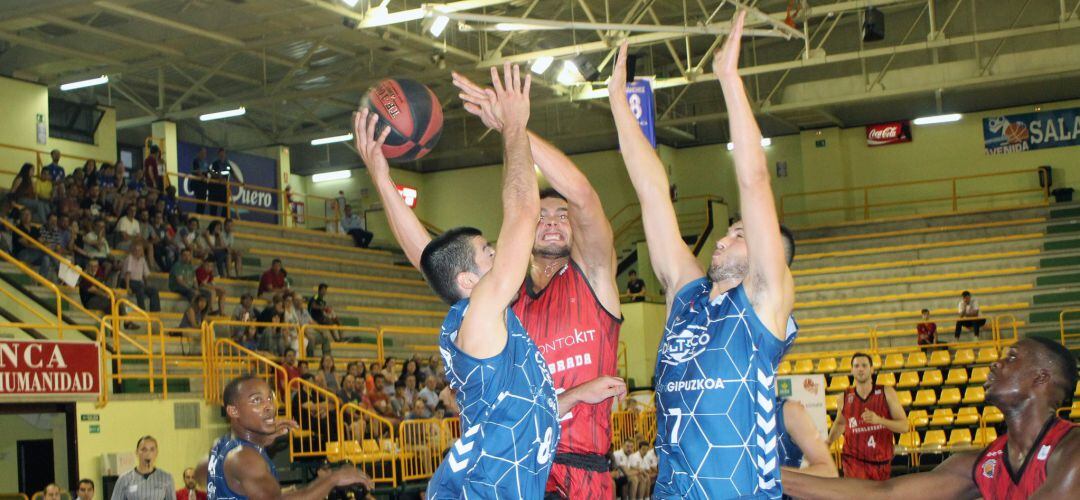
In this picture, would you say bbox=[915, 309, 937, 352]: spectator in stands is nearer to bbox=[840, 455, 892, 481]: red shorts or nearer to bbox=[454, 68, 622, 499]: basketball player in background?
bbox=[840, 455, 892, 481]: red shorts

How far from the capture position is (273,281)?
20266 millimetres

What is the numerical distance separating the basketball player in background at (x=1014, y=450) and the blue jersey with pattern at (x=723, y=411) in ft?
1.17

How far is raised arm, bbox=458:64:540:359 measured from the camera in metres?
3.99

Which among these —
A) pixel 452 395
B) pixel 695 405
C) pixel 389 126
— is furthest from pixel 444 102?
pixel 695 405

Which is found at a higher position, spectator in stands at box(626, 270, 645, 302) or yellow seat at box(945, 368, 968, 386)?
spectator in stands at box(626, 270, 645, 302)

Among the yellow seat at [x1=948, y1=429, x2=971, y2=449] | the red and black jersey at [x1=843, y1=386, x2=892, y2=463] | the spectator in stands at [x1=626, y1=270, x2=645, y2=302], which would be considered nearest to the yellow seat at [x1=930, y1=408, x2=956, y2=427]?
the yellow seat at [x1=948, y1=429, x2=971, y2=449]

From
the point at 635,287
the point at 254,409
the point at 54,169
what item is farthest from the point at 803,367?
the point at 254,409

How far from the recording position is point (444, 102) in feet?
85.4

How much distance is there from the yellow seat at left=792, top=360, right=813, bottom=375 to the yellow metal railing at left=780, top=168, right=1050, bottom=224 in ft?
20.6

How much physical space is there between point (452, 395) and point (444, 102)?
34.0ft

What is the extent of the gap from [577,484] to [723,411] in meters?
0.92

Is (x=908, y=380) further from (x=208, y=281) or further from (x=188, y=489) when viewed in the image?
(x=188, y=489)

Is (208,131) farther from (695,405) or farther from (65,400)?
(695,405)

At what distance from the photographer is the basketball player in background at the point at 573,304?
16.1 feet
